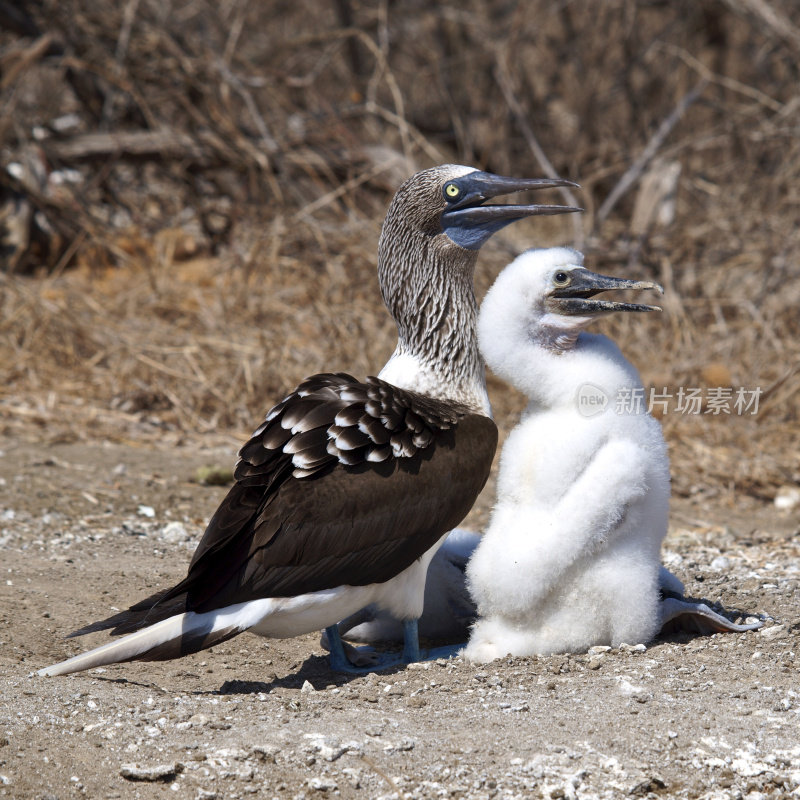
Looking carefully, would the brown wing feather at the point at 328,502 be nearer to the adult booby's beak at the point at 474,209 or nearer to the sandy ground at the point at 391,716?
the sandy ground at the point at 391,716

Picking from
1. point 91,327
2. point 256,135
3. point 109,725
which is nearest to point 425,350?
point 109,725

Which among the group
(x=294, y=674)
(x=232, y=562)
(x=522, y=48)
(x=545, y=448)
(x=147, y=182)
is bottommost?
(x=294, y=674)

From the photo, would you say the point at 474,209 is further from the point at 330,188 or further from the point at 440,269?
the point at 330,188

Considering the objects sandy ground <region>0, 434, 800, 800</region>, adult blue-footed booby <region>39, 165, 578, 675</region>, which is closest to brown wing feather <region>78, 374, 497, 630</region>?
adult blue-footed booby <region>39, 165, 578, 675</region>

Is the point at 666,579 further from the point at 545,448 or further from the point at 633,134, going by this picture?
the point at 633,134

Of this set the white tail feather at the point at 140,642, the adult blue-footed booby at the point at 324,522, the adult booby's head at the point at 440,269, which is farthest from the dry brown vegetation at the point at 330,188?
the white tail feather at the point at 140,642

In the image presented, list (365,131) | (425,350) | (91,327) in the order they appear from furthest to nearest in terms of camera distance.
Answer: (365,131), (91,327), (425,350)

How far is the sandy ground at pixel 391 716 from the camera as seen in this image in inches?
107

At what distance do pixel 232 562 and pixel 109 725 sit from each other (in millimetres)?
636

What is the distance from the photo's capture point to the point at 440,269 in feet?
14.0

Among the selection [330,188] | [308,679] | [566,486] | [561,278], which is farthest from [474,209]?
[330,188]

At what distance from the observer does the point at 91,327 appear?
7.24m

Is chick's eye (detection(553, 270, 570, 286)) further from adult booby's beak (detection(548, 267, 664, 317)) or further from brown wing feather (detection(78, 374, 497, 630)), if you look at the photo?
brown wing feather (detection(78, 374, 497, 630))

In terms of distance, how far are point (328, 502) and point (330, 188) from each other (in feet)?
17.8
